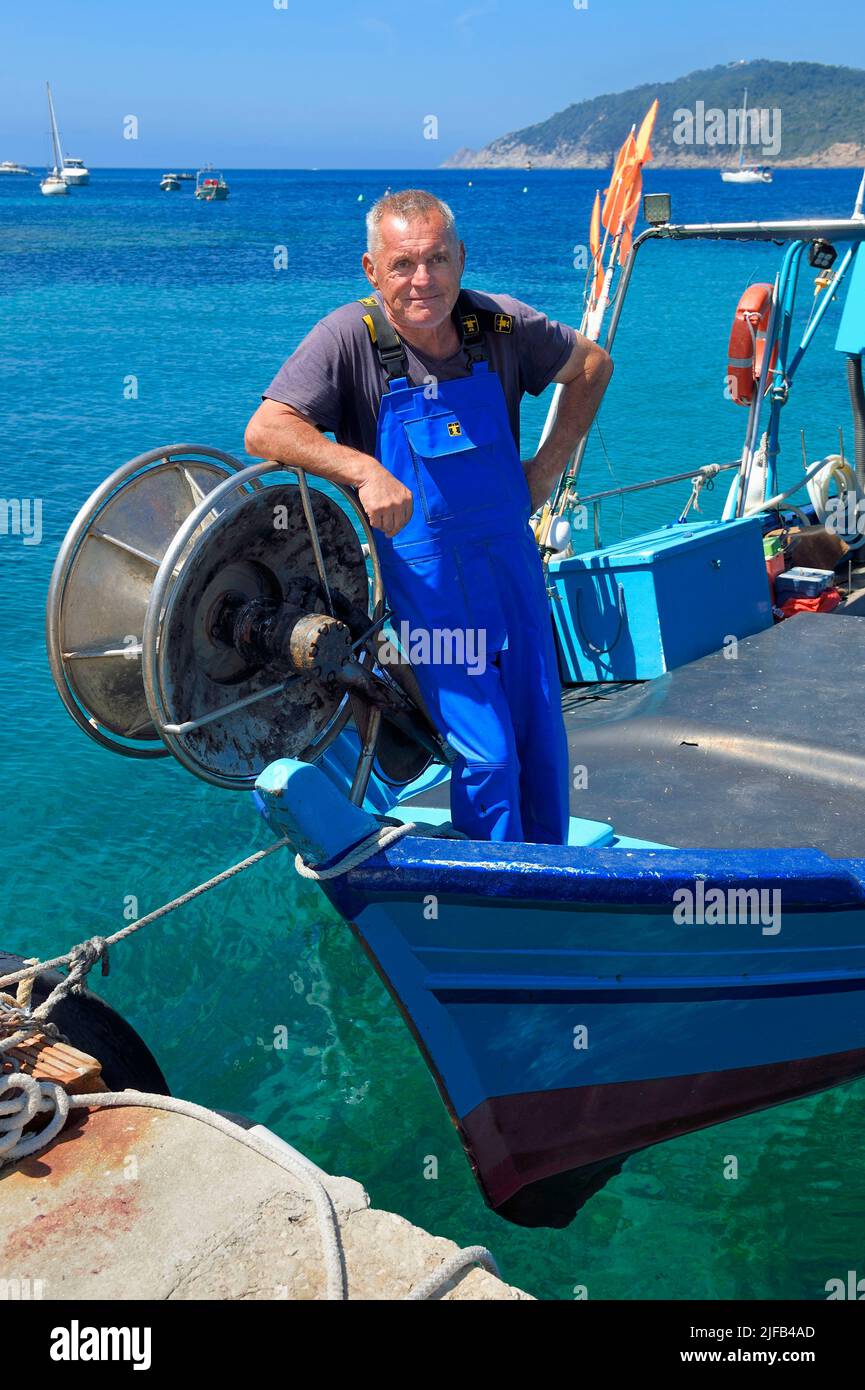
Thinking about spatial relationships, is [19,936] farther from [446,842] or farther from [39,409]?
[39,409]

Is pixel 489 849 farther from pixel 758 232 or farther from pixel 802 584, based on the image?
pixel 758 232

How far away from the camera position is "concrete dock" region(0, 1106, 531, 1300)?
2590 millimetres

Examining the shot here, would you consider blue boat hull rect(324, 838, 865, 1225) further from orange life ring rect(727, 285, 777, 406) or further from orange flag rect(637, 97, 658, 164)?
orange life ring rect(727, 285, 777, 406)

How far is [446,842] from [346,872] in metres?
0.26

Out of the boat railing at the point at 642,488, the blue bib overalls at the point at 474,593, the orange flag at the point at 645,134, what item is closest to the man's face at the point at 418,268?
the blue bib overalls at the point at 474,593

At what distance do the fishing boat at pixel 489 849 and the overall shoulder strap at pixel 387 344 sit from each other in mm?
351

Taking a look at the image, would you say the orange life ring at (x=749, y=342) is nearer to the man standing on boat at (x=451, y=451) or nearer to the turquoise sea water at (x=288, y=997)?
the turquoise sea water at (x=288, y=997)

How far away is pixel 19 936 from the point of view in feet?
20.0

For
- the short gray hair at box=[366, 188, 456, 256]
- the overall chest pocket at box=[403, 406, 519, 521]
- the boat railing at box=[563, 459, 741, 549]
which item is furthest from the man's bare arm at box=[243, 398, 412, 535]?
the boat railing at box=[563, 459, 741, 549]

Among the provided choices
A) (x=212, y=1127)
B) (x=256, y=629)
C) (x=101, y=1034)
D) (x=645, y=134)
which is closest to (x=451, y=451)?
(x=256, y=629)

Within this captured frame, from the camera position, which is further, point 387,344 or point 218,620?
point 218,620

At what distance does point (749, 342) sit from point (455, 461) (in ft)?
15.2

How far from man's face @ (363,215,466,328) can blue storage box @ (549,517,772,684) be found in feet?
8.87

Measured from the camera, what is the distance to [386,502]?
9.72ft
